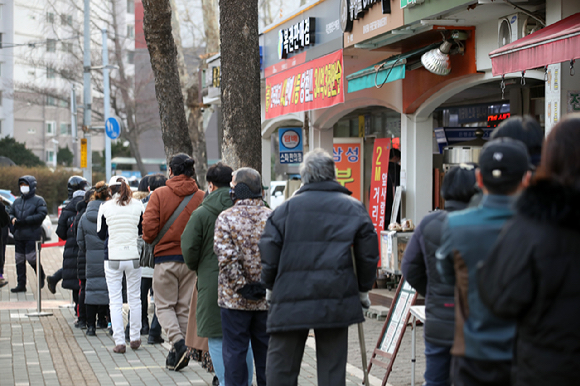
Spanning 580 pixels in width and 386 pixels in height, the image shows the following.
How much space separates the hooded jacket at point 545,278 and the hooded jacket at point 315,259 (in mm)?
1962

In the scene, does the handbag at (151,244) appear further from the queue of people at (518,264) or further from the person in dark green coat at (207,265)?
the queue of people at (518,264)

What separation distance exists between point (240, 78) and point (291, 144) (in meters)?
7.69

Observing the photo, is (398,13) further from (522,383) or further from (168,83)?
(522,383)

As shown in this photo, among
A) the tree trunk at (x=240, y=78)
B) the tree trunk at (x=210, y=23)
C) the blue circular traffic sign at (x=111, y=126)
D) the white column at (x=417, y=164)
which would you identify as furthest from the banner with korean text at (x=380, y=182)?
the blue circular traffic sign at (x=111, y=126)

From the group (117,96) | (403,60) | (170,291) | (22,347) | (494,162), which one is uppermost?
(117,96)

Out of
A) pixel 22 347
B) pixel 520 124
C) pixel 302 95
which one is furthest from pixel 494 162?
pixel 302 95

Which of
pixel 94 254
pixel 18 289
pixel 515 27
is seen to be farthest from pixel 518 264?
pixel 18 289

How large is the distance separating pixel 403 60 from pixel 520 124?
549 cm

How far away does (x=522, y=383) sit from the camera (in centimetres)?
245

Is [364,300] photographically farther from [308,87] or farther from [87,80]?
[87,80]

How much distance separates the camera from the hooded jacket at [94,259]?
8.22 m

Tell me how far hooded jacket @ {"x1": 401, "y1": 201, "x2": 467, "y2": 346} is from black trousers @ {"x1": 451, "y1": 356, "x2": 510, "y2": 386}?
116cm

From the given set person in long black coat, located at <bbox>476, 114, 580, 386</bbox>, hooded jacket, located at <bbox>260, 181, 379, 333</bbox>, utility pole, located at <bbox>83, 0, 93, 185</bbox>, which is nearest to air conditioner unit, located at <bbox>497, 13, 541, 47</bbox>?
hooded jacket, located at <bbox>260, 181, 379, 333</bbox>

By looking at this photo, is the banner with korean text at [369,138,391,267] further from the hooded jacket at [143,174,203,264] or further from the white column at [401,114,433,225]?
the hooded jacket at [143,174,203,264]
